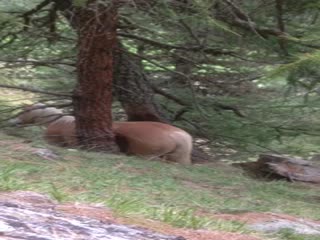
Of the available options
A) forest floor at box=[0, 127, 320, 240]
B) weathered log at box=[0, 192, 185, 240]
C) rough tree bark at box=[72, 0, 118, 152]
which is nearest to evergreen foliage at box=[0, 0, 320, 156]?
rough tree bark at box=[72, 0, 118, 152]

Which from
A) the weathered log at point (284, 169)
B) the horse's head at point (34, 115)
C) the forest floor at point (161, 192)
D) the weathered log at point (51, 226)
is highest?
the weathered log at point (51, 226)

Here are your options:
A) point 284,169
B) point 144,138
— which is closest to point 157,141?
point 144,138

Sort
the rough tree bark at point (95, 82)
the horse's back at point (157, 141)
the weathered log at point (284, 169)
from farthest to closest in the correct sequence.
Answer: the horse's back at point (157, 141) → the weathered log at point (284, 169) → the rough tree bark at point (95, 82)

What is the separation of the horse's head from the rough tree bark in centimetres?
97

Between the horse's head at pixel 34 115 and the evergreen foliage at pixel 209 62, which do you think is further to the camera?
the horse's head at pixel 34 115

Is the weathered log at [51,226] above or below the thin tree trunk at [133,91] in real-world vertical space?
above

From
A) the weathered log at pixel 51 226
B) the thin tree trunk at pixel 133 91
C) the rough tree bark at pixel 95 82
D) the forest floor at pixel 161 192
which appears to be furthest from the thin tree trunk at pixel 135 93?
the weathered log at pixel 51 226

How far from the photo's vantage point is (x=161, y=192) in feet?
22.2

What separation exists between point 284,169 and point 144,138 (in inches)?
73.5

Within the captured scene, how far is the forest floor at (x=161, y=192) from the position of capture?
4.58 meters

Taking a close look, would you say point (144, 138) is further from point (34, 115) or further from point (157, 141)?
point (34, 115)

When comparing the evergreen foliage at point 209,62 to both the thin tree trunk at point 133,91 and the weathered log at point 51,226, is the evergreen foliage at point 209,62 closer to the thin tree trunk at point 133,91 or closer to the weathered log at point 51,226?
the thin tree trunk at point 133,91

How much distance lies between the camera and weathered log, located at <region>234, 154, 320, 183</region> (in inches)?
389

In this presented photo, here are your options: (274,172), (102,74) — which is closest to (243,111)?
(274,172)
